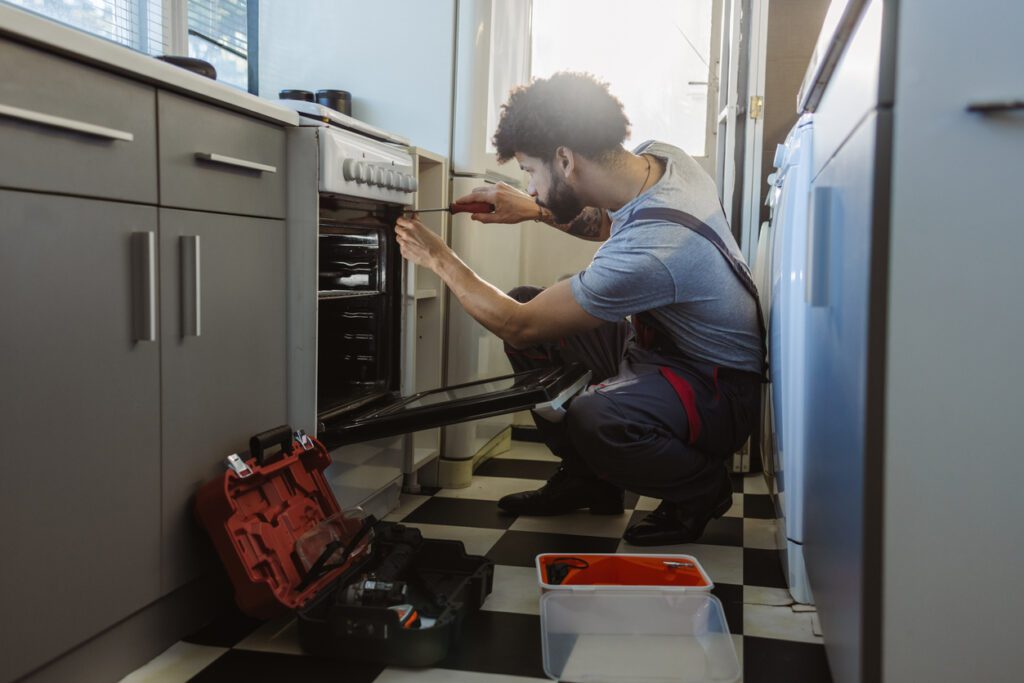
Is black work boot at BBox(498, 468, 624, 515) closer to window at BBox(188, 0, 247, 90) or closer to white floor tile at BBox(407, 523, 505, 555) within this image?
white floor tile at BBox(407, 523, 505, 555)

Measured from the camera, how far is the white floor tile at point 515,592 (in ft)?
5.61

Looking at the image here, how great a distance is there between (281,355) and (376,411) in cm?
34

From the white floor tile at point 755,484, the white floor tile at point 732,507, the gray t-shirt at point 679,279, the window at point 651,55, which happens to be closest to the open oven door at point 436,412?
the gray t-shirt at point 679,279

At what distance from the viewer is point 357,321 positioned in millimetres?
2270

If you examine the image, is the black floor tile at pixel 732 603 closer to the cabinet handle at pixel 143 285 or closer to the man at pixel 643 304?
the man at pixel 643 304

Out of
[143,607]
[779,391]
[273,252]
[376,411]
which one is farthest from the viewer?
[376,411]

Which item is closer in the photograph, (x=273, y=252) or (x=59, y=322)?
(x=59, y=322)

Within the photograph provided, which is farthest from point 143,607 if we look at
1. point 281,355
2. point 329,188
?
point 329,188

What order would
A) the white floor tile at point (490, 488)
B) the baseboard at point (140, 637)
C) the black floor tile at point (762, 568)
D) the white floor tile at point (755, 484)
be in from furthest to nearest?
1. the white floor tile at point (755, 484)
2. the white floor tile at point (490, 488)
3. the black floor tile at point (762, 568)
4. the baseboard at point (140, 637)

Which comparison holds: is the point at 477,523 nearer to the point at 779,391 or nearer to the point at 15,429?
the point at 779,391

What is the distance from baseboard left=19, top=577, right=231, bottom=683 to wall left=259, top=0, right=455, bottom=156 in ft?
4.53

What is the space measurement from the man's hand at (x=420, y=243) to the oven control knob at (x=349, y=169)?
31 centimetres

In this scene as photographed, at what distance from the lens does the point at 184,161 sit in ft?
4.68

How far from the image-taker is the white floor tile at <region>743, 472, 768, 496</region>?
8.76 ft
